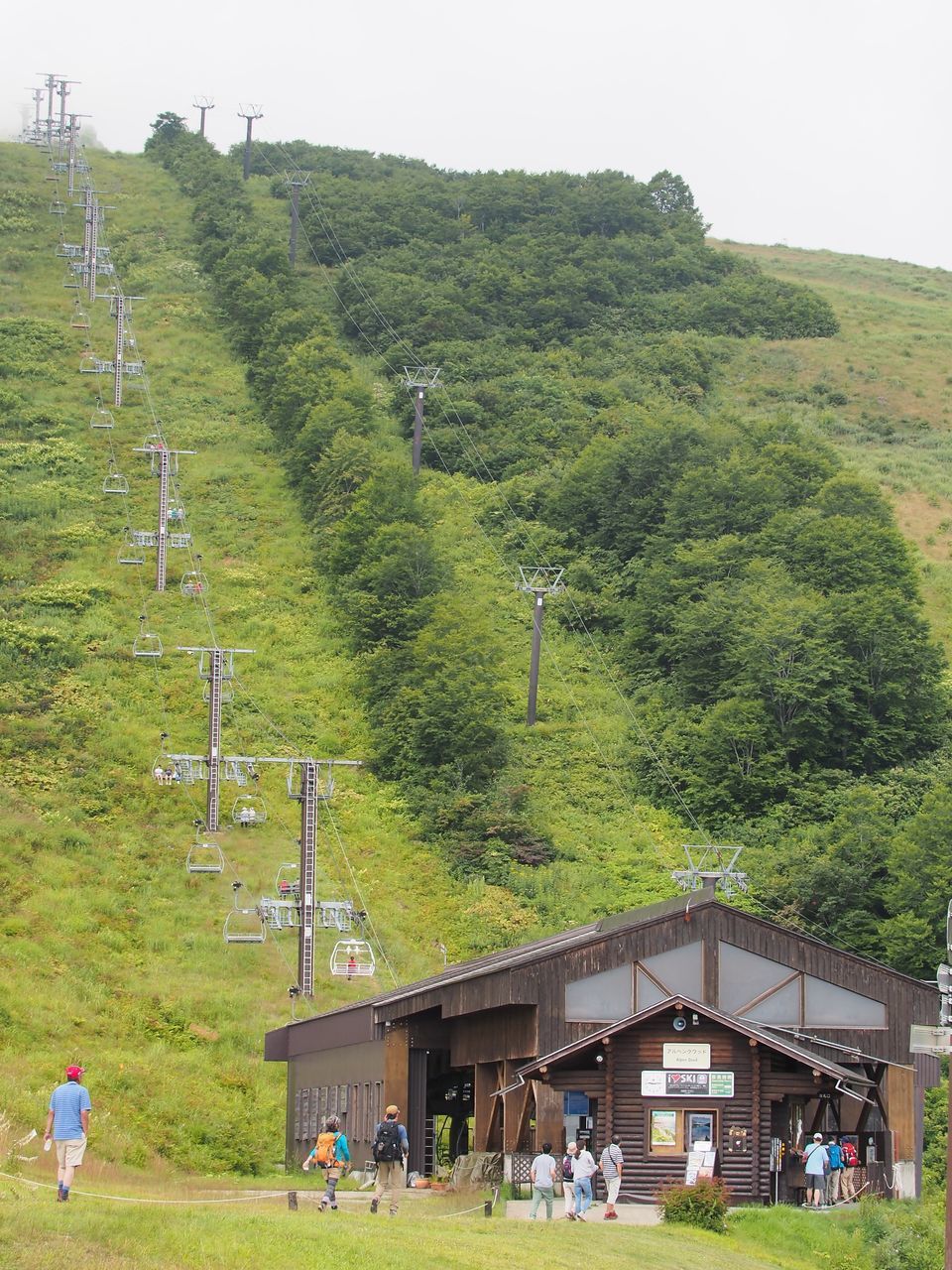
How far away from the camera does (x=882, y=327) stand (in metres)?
132

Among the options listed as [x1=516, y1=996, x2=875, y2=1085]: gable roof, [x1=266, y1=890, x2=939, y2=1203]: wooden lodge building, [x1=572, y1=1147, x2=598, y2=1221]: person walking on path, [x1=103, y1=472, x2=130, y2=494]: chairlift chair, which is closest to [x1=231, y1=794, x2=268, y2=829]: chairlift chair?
[x1=266, y1=890, x2=939, y2=1203]: wooden lodge building

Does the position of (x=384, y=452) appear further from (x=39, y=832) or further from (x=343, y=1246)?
(x=343, y=1246)

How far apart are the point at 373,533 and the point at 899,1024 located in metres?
44.2

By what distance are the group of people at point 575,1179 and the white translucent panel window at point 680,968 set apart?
3176 millimetres

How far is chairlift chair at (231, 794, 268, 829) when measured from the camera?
56781mm

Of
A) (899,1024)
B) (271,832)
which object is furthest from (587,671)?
(899,1024)

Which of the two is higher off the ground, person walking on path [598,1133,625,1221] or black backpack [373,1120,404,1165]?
black backpack [373,1120,404,1165]

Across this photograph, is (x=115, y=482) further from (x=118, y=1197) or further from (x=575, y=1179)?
(x=118, y=1197)

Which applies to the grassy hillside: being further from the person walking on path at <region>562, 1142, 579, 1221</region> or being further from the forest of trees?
the person walking on path at <region>562, 1142, 579, 1221</region>

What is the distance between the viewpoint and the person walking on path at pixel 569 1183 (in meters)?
28.3

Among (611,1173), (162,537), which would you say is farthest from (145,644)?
(611,1173)

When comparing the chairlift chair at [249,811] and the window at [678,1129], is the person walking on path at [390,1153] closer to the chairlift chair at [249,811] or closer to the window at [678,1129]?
the window at [678,1129]

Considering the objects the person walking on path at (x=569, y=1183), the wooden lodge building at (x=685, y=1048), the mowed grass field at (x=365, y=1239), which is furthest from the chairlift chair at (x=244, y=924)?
the mowed grass field at (x=365, y=1239)

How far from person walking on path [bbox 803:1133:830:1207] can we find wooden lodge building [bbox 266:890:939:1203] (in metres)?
0.70
